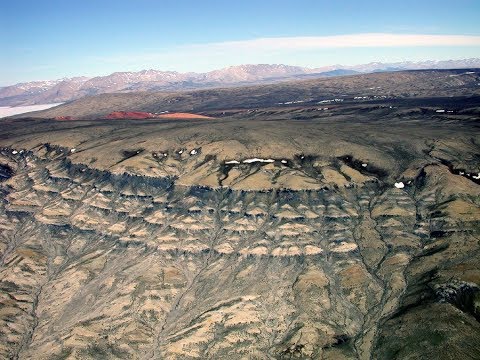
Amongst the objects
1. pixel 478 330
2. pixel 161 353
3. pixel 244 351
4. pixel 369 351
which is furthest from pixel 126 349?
pixel 478 330

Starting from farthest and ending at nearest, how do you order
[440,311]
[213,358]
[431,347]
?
[213,358]
[440,311]
[431,347]

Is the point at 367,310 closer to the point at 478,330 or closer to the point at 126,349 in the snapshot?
the point at 478,330

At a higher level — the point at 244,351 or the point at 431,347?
the point at 431,347

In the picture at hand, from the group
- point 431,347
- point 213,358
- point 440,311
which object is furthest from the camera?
point 213,358

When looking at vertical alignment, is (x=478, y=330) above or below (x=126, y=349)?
above

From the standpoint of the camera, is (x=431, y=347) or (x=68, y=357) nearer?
(x=431, y=347)

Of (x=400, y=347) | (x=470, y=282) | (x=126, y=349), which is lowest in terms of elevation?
(x=126, y=349)

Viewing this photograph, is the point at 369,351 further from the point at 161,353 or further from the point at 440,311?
the point at 161,353

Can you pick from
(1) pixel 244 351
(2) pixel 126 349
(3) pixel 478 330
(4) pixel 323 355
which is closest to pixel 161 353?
(2) pixel 126 349

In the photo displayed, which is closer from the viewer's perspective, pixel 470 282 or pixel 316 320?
pixel 470 282
